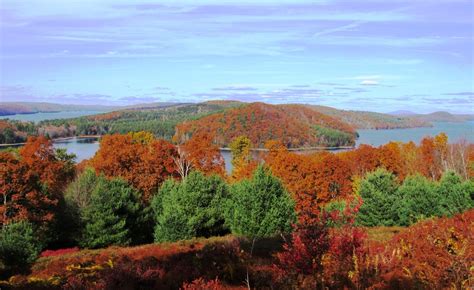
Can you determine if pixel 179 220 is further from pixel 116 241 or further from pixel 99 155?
pixel 99 155

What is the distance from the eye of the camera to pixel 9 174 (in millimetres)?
26797

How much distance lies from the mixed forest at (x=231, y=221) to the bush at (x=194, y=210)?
3.1 inches

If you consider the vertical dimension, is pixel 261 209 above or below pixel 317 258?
below

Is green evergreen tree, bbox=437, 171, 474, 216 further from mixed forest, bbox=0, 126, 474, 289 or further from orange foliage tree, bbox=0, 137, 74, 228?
orange foliage tree, bbox=0, 137, 74, 228

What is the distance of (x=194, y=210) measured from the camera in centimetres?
2672

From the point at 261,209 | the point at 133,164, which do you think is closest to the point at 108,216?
the point at 261,209

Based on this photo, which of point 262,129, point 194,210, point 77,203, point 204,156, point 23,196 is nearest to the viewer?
point 194,210

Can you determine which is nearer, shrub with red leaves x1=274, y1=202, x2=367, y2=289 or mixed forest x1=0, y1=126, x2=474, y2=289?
shrub with red leaves x1=274, y1=202, x2=367, y2=289

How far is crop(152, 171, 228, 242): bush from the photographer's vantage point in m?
24.3

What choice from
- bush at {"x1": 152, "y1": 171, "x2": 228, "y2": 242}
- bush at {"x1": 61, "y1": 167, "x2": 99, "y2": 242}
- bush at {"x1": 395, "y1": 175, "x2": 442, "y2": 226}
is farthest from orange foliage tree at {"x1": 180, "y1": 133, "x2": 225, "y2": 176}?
bush at {"x1": 395, "y1": 175, "x2": 442, "y2": 226}

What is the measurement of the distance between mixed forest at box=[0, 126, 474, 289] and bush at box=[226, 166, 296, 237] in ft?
0.22

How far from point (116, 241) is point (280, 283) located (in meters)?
20.7

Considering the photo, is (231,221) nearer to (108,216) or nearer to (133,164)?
(108,216)

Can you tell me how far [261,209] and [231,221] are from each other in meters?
2.41
